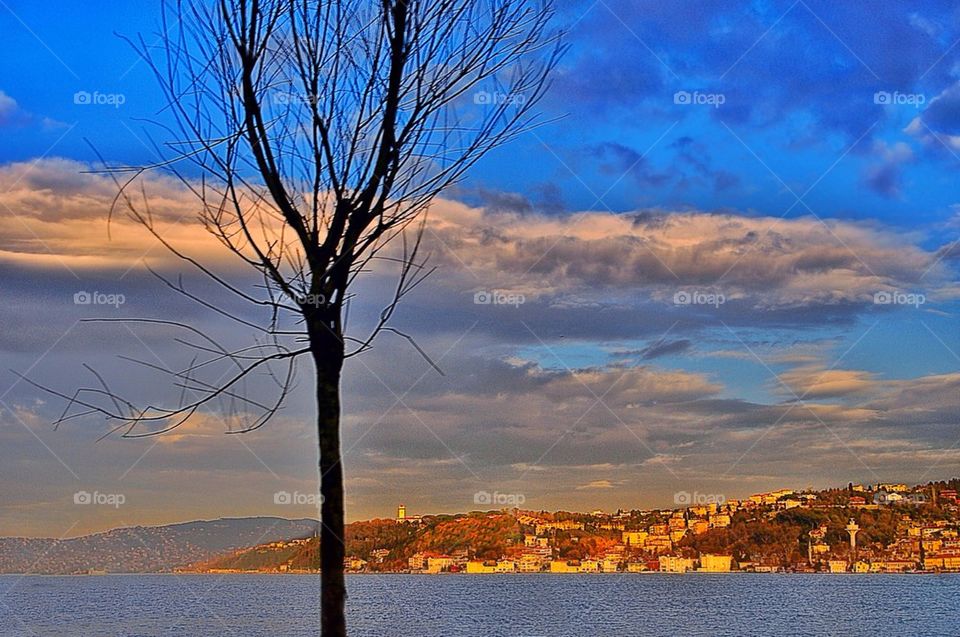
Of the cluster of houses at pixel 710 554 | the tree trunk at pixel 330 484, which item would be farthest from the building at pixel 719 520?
the tree trunk at pixel 330 484

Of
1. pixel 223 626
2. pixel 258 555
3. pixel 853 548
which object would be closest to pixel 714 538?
pixel 853 548

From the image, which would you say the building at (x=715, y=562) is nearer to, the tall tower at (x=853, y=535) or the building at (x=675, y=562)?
the building at (x=675, y=562)

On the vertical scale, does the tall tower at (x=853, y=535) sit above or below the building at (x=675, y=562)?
above

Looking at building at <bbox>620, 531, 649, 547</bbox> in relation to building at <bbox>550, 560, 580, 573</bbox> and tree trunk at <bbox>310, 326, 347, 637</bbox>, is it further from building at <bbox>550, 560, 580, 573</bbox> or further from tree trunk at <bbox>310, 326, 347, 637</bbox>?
tree trunk at <bbox>310, 326, 347, 637</bbox>

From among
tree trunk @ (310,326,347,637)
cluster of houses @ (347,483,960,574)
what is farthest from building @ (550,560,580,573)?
tree trunk @ (310,326,347,637)

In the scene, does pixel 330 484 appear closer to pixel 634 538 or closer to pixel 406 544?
pixel 406 544
